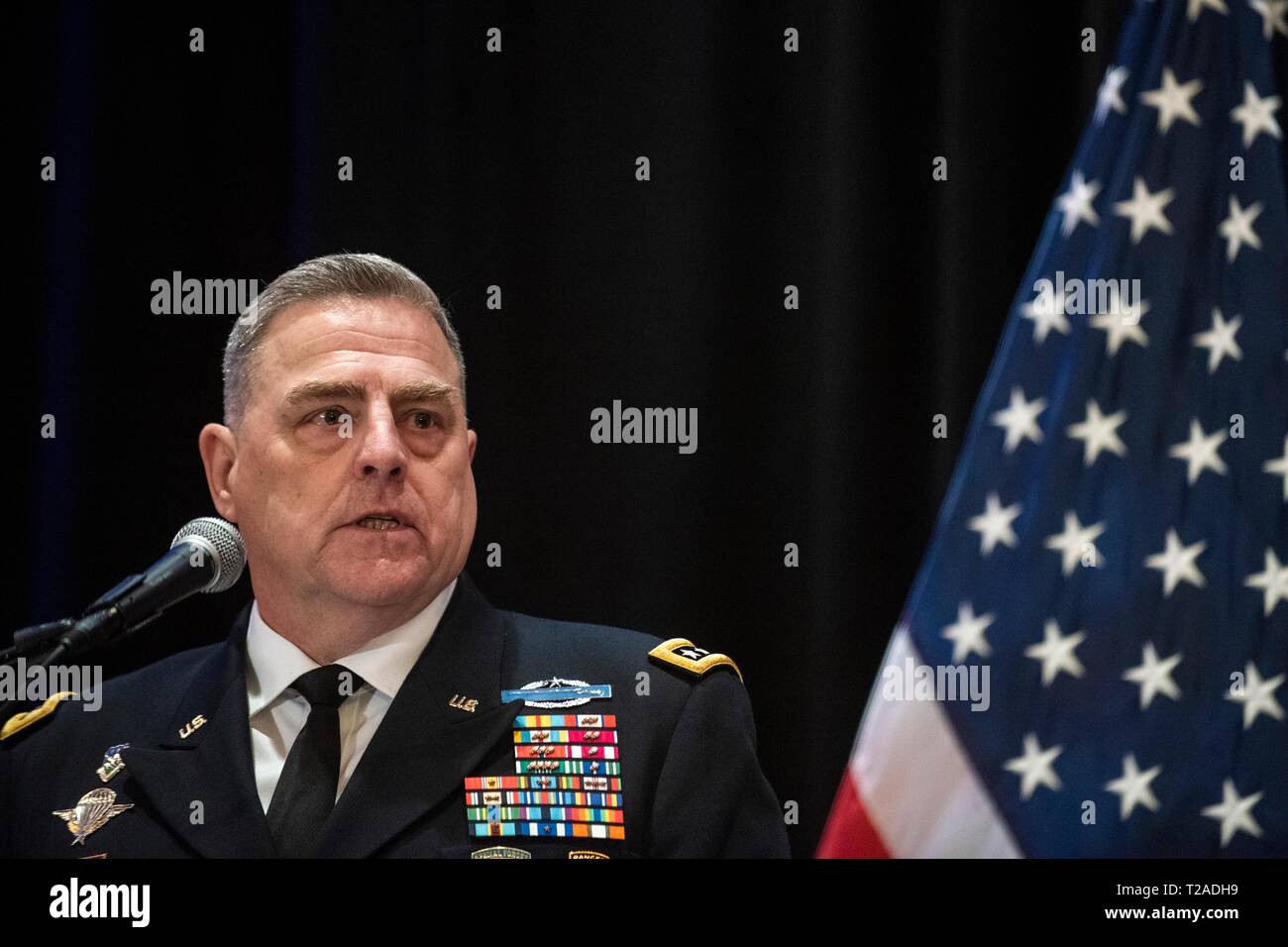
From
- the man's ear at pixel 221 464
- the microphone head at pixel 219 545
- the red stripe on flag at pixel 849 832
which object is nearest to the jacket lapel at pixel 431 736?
the microphone head at pixel 219 545

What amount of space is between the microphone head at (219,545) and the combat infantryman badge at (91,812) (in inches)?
19.2

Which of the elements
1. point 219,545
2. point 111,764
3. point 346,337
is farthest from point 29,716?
point 346,337

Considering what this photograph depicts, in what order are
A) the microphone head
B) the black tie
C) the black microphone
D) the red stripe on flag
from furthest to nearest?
the red stripe on flag < the black tie < the microphone head < the black microphone

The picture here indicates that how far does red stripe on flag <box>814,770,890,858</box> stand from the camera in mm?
2697

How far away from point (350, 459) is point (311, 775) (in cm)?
59

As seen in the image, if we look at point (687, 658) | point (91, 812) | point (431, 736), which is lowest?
point (91, 812)

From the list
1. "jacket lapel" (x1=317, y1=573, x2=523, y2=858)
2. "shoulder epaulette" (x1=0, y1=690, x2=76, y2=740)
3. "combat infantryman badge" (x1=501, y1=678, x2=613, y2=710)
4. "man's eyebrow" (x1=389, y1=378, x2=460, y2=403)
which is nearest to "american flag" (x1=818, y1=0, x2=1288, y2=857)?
"combat infantryman badge" (x1=501, y1=678, x2=613, y2=710)

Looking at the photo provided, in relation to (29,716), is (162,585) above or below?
above

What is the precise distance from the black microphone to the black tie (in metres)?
0.28

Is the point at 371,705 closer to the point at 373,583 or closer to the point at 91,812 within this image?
the point at 373,583

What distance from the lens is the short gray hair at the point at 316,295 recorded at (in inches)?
96.9

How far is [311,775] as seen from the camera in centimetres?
238

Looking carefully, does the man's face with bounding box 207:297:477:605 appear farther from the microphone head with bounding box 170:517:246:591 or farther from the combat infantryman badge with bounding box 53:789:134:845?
the combat infantryman badge with bounding box 53:789:134:845
